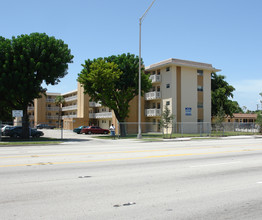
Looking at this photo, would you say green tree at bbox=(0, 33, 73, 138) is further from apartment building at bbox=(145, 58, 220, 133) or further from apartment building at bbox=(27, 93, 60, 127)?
apartment building at bbox=(27, 93, 60, 127)

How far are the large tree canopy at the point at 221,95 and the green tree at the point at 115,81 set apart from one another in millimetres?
18666

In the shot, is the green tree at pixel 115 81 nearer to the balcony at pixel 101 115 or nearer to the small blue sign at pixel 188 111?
the small blue sign at pixel 188 111

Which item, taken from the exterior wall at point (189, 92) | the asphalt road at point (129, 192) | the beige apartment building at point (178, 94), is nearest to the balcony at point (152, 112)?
the beige apartment building at point (178, 94)

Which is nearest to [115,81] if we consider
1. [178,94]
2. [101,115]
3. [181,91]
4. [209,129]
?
[178,94]

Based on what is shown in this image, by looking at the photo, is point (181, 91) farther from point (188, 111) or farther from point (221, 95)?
point (221, 95)

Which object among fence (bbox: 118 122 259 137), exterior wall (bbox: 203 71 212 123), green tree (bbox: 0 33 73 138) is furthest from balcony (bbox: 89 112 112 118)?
green tree (bbox: 0 33 73 138)

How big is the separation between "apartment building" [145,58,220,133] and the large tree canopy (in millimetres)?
5574

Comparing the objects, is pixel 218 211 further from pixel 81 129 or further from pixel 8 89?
pixel 81 129

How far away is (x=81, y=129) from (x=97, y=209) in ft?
143

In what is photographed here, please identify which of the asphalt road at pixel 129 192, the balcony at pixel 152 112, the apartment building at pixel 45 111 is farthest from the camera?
the apartment building at pixel 45 111

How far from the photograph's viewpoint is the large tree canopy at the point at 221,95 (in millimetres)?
53312

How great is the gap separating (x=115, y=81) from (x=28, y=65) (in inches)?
491

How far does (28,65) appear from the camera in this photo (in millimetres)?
28594

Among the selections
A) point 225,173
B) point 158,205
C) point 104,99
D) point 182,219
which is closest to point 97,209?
point 158,205
